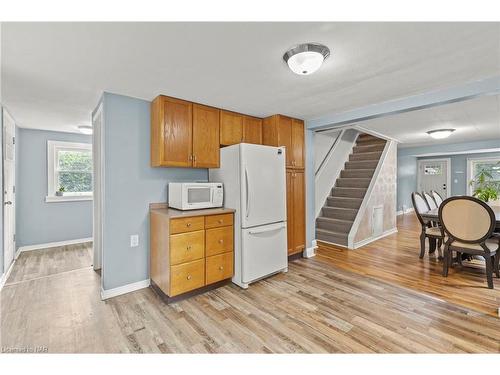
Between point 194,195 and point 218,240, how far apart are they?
1.94 feet

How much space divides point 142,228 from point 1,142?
1.92m

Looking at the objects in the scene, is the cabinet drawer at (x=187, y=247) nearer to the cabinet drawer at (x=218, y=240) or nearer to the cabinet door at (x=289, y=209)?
Answer: the cabinet drawer at (x=218, y=240)

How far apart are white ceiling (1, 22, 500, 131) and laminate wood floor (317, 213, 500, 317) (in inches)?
87.4

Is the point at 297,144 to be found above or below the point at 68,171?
above

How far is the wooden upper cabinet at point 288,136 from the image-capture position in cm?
359

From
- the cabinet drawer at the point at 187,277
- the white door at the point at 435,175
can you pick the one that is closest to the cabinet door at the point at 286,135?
the cabinet drawer at the point at 187,277

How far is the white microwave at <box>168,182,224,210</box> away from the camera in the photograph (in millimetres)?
2734

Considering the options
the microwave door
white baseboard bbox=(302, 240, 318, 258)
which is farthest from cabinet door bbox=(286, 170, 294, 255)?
the microwave door

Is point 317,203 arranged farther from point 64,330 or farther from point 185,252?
point 64,330

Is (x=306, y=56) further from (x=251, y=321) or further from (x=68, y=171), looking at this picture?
(x=68, y=171)

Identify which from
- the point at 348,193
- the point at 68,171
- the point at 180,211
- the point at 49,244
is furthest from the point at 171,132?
the point at 348,193

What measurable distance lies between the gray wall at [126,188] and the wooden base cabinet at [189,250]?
16cm

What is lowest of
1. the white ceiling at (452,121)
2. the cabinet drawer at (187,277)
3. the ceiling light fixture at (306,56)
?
the cabinet drawer at (187,277)

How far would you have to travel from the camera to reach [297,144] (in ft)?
12.6
